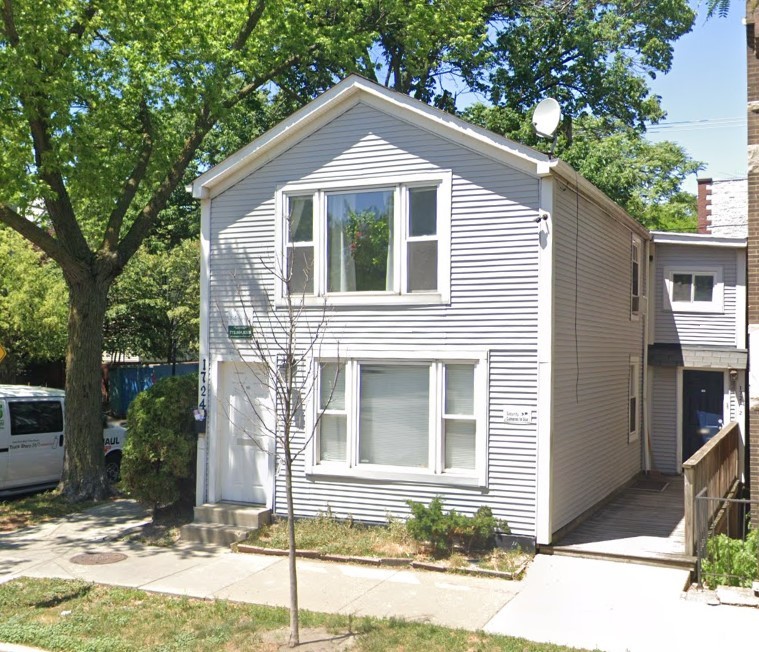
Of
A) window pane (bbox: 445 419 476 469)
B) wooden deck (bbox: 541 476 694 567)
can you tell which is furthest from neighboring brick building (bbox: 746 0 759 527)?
window pane (bbox: 445 419 476 469)

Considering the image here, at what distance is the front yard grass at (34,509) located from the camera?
12836 mm

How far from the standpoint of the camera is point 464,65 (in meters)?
24.0

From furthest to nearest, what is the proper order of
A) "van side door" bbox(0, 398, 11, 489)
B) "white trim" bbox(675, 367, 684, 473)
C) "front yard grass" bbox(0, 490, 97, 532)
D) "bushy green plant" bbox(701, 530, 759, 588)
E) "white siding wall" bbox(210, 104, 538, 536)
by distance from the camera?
"white trim" bbox(675, 367, 684, 473), "van side door" bbox(0, 398, 11, 489), "front yard grass" bbox(0, 490, 97, 532), "white siding wall" bbox(210, 104, 538, 536), "bushy green plant" bbox(701, 530, 759, 588)

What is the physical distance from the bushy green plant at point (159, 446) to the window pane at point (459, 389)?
13.8ft

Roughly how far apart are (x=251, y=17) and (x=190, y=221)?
11613 mm

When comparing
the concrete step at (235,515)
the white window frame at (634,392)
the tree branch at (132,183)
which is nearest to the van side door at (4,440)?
the tree branch at (132,183)

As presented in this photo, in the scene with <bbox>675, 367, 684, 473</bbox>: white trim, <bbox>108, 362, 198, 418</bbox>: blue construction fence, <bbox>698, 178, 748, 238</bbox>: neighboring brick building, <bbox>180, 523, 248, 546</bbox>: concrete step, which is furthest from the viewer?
<bbox>108, 362, 198, 418</bbox>: blue construction fence

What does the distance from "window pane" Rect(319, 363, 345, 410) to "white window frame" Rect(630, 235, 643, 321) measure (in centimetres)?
632

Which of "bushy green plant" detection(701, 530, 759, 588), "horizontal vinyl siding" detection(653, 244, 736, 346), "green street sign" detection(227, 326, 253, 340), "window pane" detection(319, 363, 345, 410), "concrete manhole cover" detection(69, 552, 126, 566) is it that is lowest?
"concrete manhole cover" detection(69, 552, 126, 566)

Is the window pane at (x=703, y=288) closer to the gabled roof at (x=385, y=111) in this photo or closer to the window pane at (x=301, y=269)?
the gabled roof at (x=385, y=111)

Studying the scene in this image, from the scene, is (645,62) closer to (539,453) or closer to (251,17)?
(251,17)

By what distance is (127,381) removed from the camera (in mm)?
26297

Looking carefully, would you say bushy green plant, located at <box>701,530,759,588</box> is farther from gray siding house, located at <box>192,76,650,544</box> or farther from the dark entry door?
the dark entry door

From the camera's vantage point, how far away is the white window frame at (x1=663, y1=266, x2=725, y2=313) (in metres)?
16.1
